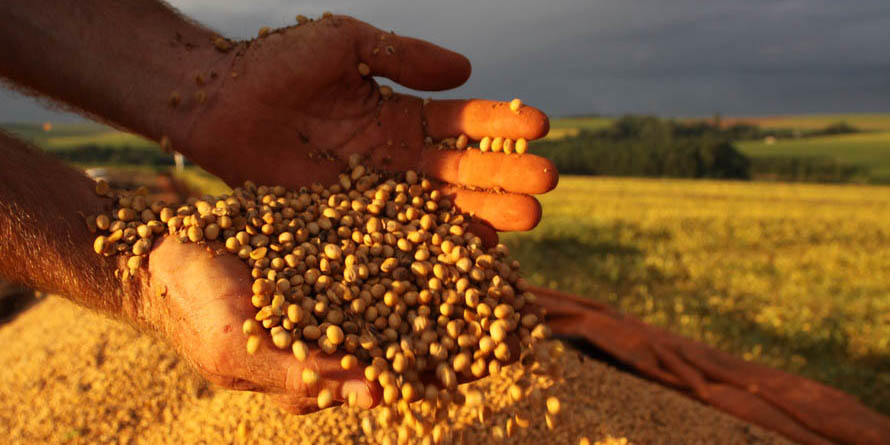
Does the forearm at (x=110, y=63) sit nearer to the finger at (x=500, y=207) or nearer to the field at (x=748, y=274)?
the finger at (x=500, y=207)

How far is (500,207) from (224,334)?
3.93 ft

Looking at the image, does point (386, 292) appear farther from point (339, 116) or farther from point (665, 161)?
point (665, 161)

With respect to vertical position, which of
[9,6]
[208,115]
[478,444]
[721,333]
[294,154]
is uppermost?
[9,6]

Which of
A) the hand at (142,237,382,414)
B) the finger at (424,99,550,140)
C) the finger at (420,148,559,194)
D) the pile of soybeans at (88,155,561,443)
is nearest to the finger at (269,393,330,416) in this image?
the hand at (142,237,382,414)

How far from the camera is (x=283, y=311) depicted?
1809mm

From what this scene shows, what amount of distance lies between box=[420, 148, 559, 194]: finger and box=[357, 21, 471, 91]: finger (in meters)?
0.35

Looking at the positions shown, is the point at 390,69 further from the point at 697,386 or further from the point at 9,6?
the point at 697,386

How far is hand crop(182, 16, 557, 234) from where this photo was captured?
2.57 meters

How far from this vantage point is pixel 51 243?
196 centimetres

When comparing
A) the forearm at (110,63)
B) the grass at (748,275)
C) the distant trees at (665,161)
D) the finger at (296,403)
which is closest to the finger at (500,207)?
the finger at (296,403)

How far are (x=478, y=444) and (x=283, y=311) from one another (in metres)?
1.04

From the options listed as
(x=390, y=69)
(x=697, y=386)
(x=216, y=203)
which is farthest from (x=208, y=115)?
(x=697, y=386)

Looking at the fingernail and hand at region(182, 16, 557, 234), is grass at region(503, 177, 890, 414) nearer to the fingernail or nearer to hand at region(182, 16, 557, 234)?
hand at region(182, 16, 557, 234)

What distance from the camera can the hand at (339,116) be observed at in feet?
8.45
